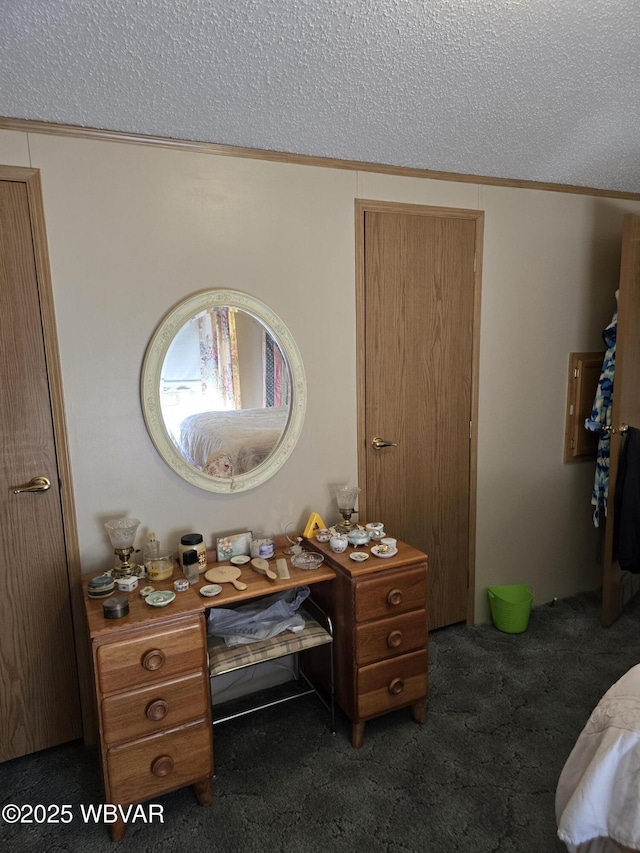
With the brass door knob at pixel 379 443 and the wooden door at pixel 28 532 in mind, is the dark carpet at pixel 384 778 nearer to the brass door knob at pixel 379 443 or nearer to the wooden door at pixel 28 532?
the wooden door at pixel 28 532

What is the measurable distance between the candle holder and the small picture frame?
38 centimetres

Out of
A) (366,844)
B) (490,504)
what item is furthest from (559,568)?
(366,844)

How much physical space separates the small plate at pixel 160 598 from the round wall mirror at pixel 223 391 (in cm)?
45

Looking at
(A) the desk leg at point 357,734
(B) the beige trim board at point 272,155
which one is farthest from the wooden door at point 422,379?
(A) the desk leg at point 357,734

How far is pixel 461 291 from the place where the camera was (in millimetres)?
2539

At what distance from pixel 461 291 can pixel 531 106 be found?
2.85ft

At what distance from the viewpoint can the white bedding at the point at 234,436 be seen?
2.04 m

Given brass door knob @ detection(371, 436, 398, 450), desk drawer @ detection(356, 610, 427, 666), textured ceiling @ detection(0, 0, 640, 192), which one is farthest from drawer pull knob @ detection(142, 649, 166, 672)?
textured ceiling @ detection(0, 0, 640, 192)

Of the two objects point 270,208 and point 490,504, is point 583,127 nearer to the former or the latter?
point 270,208

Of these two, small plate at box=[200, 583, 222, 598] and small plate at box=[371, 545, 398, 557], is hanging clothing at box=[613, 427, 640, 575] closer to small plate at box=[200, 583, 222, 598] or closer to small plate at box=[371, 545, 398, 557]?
small plate at box=[371, 545, 398, 557]

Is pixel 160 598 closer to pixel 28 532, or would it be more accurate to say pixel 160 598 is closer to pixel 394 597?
pixel 28 532

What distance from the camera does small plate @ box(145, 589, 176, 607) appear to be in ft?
5.50

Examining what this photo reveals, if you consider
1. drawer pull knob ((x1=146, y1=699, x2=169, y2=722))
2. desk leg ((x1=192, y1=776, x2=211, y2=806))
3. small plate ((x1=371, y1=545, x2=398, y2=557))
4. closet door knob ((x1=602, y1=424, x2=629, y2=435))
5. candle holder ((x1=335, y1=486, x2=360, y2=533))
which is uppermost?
closet door knob ((x1=602, y1=424, x2=629, y2=435))

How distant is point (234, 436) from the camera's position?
83.1 inches
